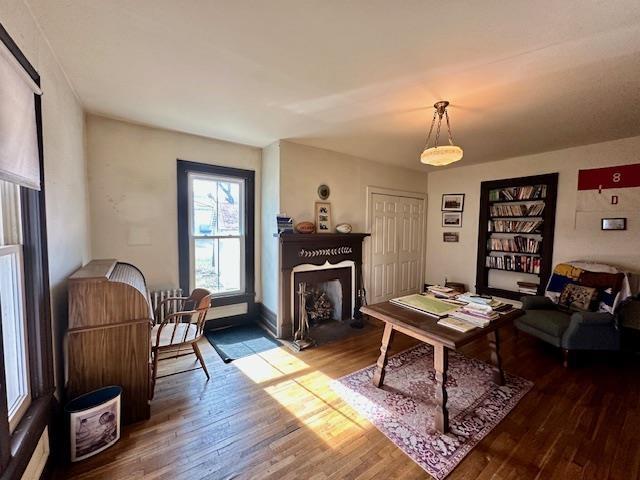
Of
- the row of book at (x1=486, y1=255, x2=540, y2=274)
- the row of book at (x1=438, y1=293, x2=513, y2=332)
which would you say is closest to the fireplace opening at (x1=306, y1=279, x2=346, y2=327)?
the row of book at (x1=438, y1=293, x2=513, y2=332)

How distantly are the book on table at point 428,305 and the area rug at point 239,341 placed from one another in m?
1.58

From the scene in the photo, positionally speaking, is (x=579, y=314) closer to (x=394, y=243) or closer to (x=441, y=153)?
(x=441, y=153)

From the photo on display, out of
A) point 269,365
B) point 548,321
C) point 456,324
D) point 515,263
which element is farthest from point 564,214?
point 269,365

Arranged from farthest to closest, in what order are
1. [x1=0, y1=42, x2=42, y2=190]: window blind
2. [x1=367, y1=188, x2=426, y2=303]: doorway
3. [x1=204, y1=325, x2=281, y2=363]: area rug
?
[x1=367, y1=188, x2=426, y2=303]: doorway < [x1=204, y1=325, x2=281, y2=363]: area rug < [x1=0, y1=42, x2=42, y2=190]: window blind

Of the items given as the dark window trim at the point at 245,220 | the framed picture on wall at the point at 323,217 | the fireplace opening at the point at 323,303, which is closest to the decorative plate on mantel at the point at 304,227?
the framed picture on wall at the point at 323,217

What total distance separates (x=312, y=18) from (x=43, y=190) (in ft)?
5.63

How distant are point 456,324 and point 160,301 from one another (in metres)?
2.85

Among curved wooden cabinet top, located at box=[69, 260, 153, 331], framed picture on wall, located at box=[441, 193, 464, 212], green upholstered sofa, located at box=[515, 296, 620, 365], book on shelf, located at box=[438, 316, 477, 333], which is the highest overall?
framed picture on wall, located at box=[441, 193, 464, 212]

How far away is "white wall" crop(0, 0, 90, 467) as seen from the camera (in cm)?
128

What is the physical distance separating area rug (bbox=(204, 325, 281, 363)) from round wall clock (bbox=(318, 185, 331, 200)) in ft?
6.34

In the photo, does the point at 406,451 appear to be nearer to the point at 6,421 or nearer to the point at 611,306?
the point at 6,421

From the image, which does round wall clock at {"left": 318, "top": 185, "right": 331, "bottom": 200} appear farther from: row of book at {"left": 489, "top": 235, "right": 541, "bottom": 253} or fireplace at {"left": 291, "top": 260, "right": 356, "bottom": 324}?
row of book at {"left": 489, "top": 235, "right": 541, "bottom": 253}

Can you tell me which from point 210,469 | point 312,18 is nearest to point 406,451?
point 210,469

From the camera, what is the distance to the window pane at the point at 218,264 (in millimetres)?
3225
